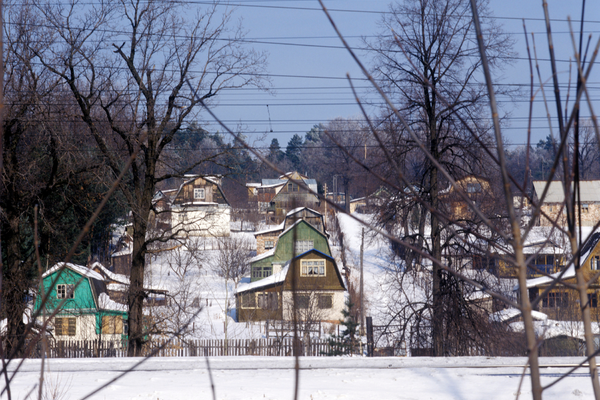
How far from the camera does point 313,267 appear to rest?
3169 cm

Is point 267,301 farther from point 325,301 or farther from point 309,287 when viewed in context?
point 325,301

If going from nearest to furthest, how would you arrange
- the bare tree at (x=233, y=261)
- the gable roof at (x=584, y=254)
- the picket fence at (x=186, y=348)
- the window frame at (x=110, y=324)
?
the gable roof at (x=584, y=254) < the picket fence at (x=186, y=348) < the window frame at (x=110, y=324) < the bare tree at (x=233, y=261)

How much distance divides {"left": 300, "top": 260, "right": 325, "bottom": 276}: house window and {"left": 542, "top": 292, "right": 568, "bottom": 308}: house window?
1241 cm

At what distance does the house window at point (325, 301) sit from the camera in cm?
3003

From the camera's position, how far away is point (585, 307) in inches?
57.7

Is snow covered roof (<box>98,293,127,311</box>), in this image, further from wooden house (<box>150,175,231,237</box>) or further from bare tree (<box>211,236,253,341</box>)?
bare tree (<box>211,236,253,341</box>)

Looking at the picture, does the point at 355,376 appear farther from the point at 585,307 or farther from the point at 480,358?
the point at 585,307

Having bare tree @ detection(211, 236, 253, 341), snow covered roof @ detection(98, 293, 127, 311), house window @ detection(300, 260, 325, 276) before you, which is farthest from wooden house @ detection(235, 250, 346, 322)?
snow covered roof @ detection(98, 293, 127, 311)

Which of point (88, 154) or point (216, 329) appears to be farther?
point (216, 329)

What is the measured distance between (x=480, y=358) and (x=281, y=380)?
349 cm

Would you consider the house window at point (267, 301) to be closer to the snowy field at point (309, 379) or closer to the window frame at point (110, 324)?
the window frame at point (110, 324)

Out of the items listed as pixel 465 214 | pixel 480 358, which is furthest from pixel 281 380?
pixel 465 214

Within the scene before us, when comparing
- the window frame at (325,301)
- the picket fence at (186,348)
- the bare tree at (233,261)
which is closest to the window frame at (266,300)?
the window frame at (325,301)

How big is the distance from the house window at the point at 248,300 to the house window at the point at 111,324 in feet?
24.6
